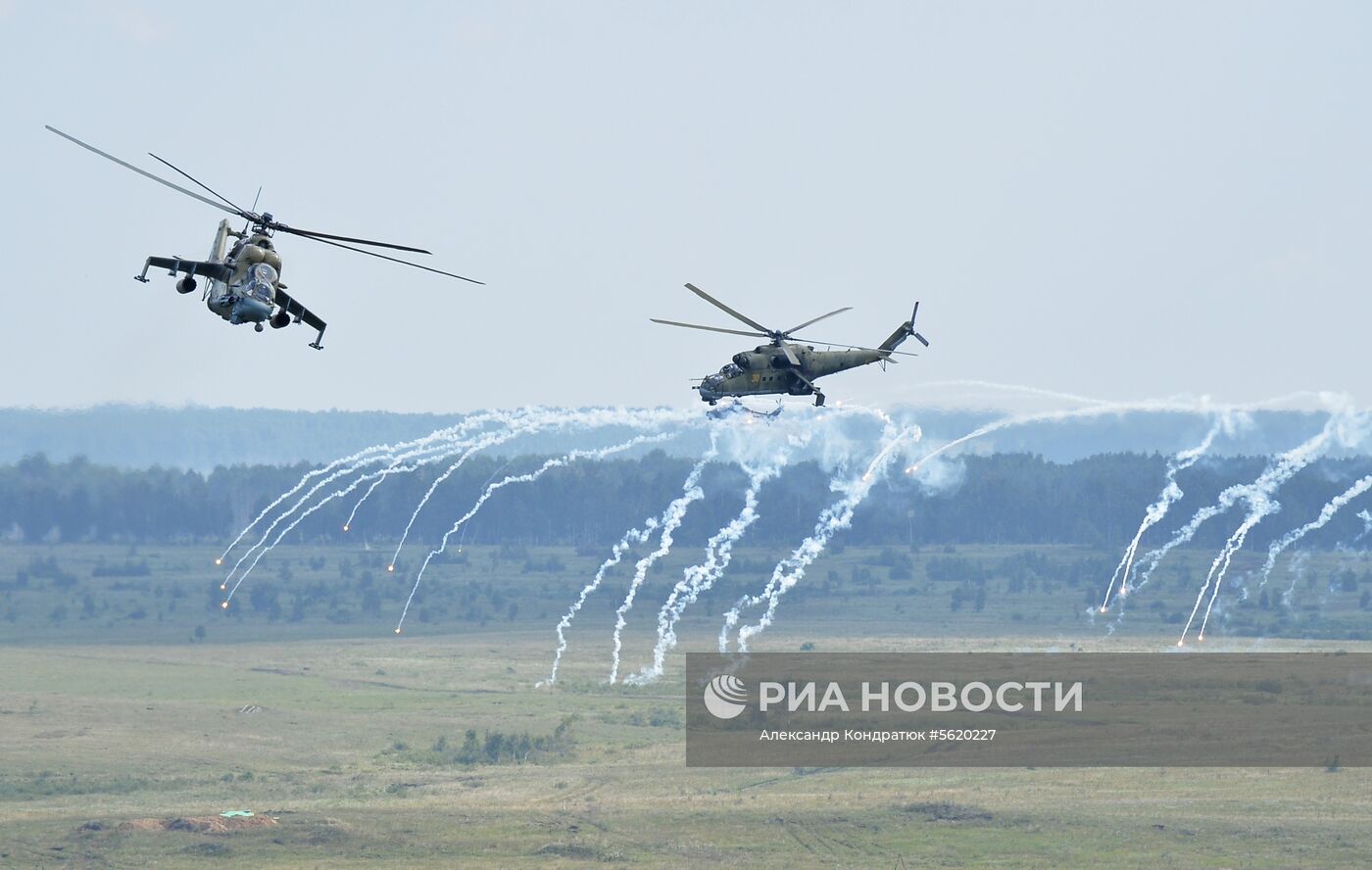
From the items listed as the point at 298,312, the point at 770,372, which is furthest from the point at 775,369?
the point at 298,312

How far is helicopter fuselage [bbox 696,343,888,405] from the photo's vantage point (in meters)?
85.9

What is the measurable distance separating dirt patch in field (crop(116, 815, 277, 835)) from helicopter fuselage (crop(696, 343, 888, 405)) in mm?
28905

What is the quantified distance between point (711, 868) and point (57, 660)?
9104cm

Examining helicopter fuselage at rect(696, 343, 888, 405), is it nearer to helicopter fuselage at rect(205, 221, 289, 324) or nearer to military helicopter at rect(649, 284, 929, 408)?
military helicopter at rect(649, 284, 929, 408)

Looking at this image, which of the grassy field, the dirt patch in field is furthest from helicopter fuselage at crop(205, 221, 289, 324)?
the dirt patch in field

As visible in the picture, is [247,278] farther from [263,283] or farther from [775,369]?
[775,369]

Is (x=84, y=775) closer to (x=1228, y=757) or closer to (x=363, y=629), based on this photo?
(x=1228, y=757)

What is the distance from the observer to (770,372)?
86.2 meters

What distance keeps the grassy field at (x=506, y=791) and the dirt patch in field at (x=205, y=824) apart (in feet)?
1.48

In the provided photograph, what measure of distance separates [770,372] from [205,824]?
33.1 metres

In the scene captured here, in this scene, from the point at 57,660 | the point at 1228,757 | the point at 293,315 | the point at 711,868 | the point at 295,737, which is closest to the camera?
the point at 293,315

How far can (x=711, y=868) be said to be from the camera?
89.1 meters

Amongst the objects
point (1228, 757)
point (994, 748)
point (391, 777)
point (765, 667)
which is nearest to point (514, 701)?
point (765, 667)

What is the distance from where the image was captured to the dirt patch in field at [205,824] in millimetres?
95812
